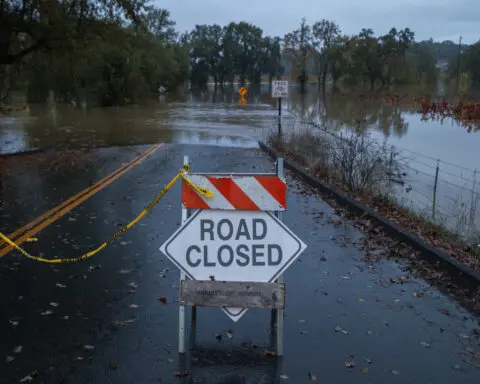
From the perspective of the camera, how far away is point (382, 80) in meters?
102

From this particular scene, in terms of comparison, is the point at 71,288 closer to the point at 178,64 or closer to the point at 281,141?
the point at 281,141

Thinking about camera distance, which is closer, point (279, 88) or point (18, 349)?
point (18, 349)

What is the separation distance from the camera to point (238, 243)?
4328mm

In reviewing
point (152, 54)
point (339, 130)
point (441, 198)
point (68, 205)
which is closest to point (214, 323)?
point (68, 205)

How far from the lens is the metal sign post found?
14.1ft

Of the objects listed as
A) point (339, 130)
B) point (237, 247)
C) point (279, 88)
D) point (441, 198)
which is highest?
point (279, 88)

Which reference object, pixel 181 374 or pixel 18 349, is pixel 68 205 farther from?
pixel 181 374

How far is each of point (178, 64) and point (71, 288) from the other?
7563 cm

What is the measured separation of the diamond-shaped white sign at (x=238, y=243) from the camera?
14.2ft

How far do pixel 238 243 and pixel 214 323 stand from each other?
1.27 metres

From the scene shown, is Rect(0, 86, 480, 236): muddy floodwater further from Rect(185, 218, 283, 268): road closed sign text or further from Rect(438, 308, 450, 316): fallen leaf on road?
Rect(185, 218, 283, 268): road closed sign text


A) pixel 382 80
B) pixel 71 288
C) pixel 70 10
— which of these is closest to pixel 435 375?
pixel 71 288

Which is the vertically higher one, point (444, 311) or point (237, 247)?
point (237, 247)

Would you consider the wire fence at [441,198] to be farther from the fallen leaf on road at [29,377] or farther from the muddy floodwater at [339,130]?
the fallen leaf on road at [29,377]
